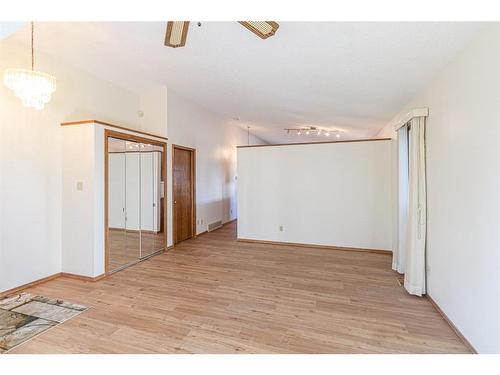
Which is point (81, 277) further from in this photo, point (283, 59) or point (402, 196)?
point (402, 196)

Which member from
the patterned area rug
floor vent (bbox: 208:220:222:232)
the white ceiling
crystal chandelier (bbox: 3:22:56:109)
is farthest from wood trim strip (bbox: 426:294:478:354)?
floor vent (bbox: 208:220:222:232)

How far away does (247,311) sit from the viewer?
8.75ft

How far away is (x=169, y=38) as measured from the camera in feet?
7.56

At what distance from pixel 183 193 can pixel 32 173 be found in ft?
9.13

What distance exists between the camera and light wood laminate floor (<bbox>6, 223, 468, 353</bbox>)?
210 centimetres

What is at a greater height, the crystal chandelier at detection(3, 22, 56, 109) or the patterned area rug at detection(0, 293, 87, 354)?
the crystal chandelier at detection(3, 22, 56, 109)

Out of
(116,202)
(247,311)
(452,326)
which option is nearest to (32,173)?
(116,202)

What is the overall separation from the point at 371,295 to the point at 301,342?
4.54 feet

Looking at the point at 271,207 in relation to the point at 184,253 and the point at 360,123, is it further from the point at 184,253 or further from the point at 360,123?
the point at 360,123

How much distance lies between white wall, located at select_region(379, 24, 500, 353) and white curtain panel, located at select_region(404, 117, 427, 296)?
0.08m

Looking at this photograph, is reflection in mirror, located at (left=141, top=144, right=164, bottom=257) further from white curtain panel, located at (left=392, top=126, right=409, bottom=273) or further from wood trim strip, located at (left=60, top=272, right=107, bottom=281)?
white curtain panel, located at (left=392, top=126, right=409, bottom=273)

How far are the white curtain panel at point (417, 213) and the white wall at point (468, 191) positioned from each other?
0.08 meters

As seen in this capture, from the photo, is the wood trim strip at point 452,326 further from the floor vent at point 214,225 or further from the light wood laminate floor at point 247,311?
the floor vent at point 214,225
